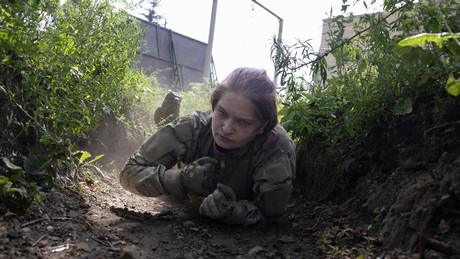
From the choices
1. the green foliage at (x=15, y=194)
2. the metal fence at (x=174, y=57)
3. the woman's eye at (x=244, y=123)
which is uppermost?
the metal fence at (x=174, y=57)

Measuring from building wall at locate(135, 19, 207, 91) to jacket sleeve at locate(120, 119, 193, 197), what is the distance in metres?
5.35

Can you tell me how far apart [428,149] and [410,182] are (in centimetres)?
18

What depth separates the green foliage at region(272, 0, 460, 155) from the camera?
5.01 feet

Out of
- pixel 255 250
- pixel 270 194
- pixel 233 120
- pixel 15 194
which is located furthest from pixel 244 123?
pixel 15 194

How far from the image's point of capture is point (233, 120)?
7.32 ft

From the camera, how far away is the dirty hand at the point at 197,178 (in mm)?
2186

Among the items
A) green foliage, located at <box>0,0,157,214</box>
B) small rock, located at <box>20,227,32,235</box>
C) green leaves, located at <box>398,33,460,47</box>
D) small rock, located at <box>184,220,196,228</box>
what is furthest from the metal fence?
green leaves, located at <box>398,33,460,47</box>

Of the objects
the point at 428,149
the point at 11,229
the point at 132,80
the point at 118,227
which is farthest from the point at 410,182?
the point at 132,80

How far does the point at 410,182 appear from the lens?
156 centimetres

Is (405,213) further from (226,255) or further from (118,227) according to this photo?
(118,227)

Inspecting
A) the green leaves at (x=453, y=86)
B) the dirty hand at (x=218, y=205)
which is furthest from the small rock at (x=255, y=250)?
the green leaves at (x=453, y=86)

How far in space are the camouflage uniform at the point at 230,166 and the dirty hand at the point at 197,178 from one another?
0.06 metres

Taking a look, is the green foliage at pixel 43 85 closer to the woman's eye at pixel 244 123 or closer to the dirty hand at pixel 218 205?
the dirty hand at pixel 218 205

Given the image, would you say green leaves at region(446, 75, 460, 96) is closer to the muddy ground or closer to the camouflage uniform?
the muddy ground
